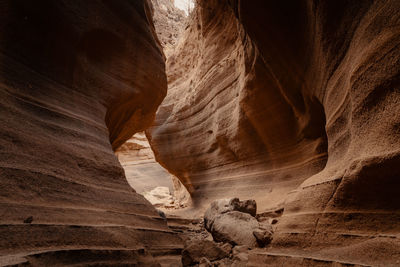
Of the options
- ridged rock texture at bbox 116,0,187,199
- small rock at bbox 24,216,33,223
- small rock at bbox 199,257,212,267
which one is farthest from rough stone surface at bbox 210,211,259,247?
ridged rock texture at bbox 116,0,187,199

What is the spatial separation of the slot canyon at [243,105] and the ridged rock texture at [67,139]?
0.05 feet

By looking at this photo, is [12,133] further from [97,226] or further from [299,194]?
[299,194]

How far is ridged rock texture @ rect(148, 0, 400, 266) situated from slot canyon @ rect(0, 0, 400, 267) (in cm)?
2

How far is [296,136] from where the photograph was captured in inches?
223

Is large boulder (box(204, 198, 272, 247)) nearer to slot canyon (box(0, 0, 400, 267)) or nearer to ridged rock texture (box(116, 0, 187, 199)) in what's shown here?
slot canyon (box(0, 0, 400, 267))

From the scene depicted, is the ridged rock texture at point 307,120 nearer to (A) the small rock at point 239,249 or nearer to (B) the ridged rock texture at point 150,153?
(A) the small rock at point 239,249

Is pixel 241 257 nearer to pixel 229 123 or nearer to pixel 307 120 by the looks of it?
pixel 307 120

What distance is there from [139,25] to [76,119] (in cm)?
240

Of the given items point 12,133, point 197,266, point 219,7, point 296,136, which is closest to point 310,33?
point 296,136

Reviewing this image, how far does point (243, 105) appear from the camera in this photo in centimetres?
638

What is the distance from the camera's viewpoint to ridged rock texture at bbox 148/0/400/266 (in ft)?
6.17

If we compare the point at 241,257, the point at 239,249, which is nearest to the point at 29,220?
the point at 241,257

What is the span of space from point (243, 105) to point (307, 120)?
5.98ft

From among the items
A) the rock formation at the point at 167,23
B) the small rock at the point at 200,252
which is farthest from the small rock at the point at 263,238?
the rock formation at the point at 167,23
